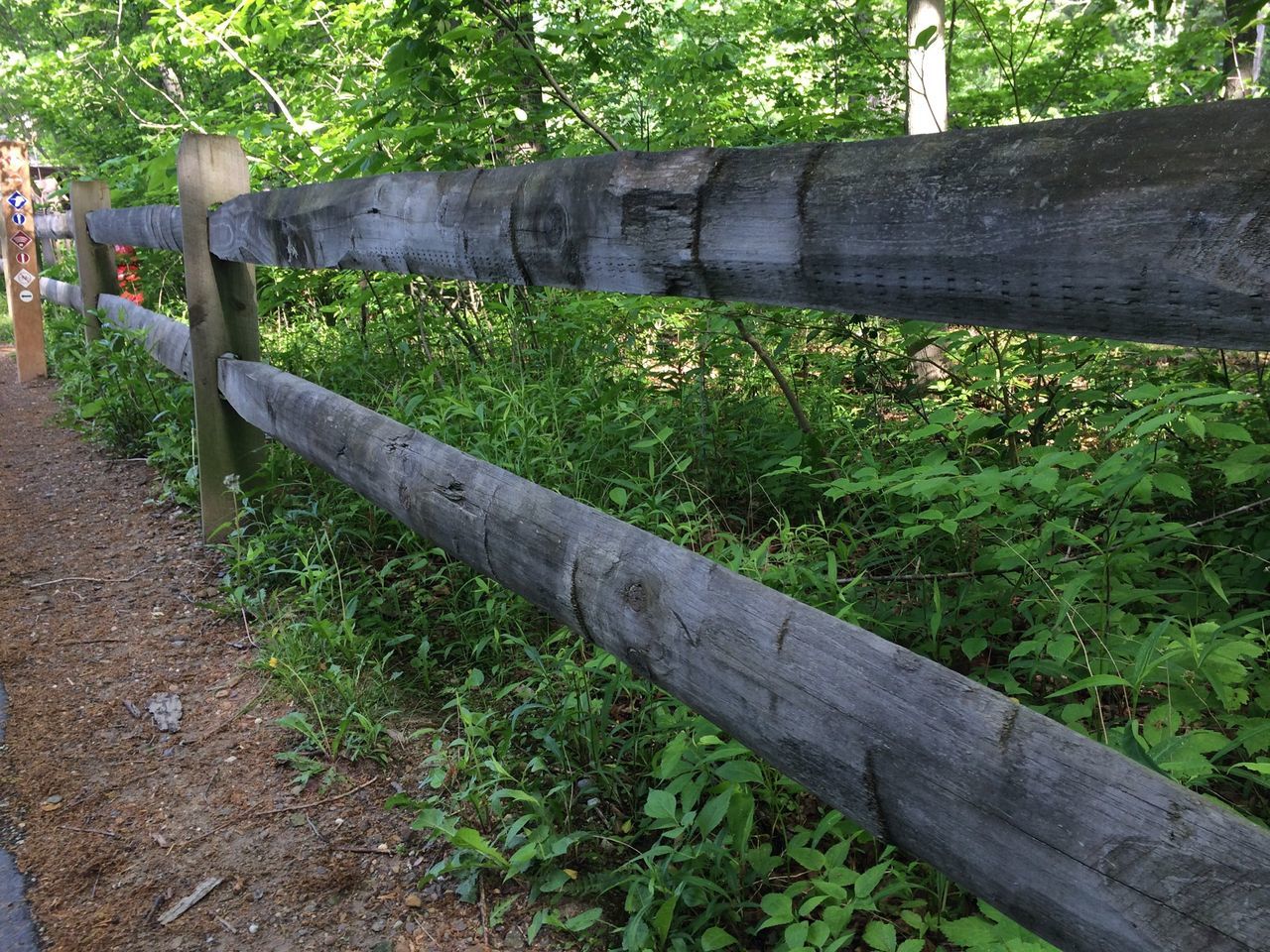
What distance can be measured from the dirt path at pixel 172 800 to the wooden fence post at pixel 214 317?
36cm

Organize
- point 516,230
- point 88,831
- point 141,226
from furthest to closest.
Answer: point 141,226 < point 88,831 < point 516,230

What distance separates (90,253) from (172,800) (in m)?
5.93

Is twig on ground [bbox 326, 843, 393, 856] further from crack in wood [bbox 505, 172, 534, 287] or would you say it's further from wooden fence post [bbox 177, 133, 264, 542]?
wooden fence post [bbox 177, 133, 264, 542]

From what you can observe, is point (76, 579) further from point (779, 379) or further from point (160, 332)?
point (779, 379)

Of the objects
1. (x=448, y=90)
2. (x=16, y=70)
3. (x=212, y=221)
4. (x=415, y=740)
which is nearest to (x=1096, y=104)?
(x=448, y=90)

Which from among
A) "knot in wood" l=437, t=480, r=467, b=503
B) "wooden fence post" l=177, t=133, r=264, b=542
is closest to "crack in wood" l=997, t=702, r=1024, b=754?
"knot in wood" l=437, t=480, r=467, b=503

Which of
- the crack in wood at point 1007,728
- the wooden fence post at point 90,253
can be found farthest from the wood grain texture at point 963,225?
the wooden fence post at point 90,253

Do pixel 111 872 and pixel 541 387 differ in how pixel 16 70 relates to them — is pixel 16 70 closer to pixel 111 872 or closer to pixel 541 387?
pixel 541 387

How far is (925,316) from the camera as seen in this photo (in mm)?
1290

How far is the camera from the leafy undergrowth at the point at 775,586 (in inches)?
78.7

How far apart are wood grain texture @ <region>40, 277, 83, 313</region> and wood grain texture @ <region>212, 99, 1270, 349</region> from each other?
754cm

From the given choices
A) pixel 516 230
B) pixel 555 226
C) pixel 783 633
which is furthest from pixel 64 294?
pixel 783 633

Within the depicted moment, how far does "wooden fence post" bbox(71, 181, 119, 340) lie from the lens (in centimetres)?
714

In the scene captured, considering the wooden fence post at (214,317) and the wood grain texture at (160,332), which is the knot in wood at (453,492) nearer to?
the wooden fence post at (214,317)
